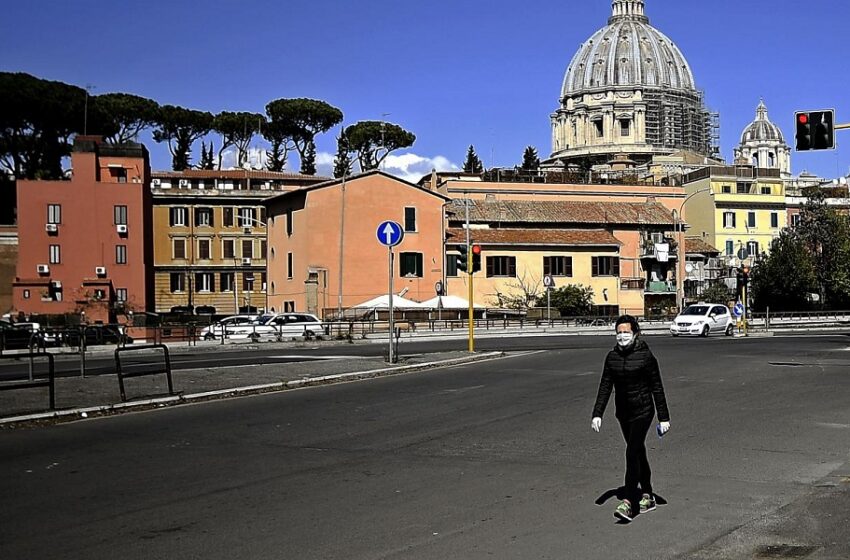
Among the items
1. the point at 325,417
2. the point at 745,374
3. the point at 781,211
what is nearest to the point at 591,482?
the point at 325,417

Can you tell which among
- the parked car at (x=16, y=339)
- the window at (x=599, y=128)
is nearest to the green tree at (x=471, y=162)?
the window at (x=599, y=128)

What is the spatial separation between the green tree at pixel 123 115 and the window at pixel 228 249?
1175cm

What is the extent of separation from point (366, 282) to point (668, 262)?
26.4 m

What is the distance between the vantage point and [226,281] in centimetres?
9169

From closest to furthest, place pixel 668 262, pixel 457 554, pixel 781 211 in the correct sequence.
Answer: pixel 457 554, pixel 668 262, pixel 781 211

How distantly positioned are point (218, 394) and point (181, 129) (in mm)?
90447

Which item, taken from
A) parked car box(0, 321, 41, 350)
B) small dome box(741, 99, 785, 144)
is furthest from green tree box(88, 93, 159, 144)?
small dome box(741, 99, 785, 144)

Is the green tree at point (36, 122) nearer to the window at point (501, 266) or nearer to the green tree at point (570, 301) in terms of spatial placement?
the window at point (501, 266)

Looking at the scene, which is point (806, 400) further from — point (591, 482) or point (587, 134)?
point (587, 134)

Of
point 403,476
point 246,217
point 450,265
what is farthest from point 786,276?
point 403,476

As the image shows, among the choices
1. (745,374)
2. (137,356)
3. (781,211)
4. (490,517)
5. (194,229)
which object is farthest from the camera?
(781,211)

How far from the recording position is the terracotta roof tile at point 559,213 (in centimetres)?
8262

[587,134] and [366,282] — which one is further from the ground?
[587,134]

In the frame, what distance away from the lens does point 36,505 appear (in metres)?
9.30
